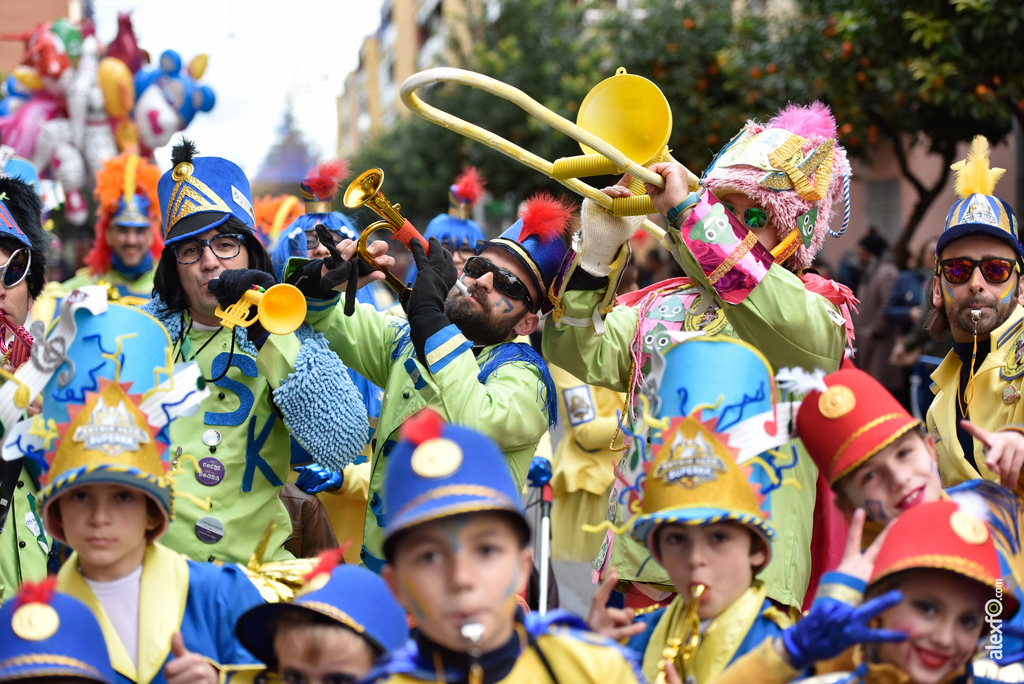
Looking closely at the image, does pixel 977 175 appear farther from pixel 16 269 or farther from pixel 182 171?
pixel 16 269

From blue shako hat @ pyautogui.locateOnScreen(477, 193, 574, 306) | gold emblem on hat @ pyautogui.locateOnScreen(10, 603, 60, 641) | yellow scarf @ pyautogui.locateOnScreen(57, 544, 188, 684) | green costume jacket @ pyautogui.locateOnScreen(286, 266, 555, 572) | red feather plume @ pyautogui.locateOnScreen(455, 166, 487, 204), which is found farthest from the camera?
red feather plume @ pyautogui.locateOnScreen(455, 166, 487, 204)

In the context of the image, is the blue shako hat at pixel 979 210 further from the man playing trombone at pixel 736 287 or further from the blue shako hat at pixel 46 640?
the blue shako hat at pixel 46 640

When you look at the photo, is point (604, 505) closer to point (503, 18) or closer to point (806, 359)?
point (806, 359)

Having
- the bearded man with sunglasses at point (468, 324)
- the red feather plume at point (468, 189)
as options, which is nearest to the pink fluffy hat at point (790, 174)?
the bearded man with sunglasses at point (468, 324)

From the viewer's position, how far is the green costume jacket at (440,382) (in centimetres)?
310

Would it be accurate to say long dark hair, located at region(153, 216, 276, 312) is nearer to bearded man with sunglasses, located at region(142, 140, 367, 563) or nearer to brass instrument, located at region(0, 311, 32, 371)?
bearded man with sunglasses, located at region(142, 140, 367, 563)

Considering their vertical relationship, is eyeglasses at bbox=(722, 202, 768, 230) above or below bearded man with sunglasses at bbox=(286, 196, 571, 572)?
above

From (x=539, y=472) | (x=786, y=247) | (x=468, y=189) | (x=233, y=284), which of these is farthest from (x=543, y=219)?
(x=468, y=189)

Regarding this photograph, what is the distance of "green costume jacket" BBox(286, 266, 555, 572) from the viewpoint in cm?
310

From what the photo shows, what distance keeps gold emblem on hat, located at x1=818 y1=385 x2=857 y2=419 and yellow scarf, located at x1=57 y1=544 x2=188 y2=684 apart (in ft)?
5.17

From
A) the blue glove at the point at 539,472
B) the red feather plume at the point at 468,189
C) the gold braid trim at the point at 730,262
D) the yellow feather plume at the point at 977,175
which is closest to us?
the gold braid trim at the point at 730,262

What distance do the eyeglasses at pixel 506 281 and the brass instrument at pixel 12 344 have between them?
160 cm

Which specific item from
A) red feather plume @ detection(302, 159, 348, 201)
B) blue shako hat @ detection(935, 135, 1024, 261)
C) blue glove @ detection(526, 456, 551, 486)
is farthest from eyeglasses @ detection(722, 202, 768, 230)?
red feather plume @ detection(302, 159, 348, 201)

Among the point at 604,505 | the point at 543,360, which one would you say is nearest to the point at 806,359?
the point at 543,360
